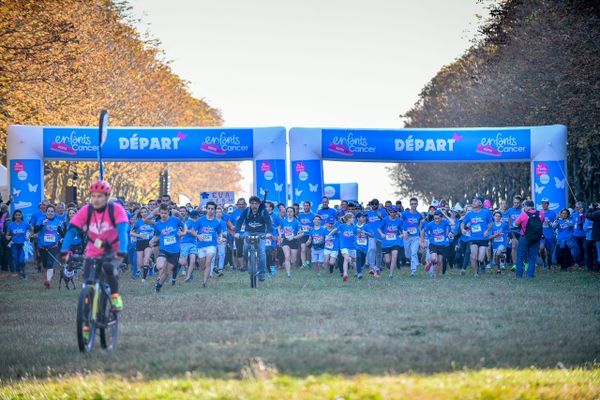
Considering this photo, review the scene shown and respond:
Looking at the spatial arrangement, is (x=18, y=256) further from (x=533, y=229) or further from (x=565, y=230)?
(x=565, y=230)

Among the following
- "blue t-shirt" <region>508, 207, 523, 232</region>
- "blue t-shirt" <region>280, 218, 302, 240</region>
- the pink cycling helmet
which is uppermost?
the pink cycling helmet

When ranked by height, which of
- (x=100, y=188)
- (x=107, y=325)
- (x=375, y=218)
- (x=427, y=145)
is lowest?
(x=107, y=325)

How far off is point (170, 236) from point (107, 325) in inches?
379

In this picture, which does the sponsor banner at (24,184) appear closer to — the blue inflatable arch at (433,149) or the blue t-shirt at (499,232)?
the blue inflatable arch at (433,149)

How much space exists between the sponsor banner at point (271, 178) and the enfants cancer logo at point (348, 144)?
62.3 inches

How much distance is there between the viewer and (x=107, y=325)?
1248 centimetres

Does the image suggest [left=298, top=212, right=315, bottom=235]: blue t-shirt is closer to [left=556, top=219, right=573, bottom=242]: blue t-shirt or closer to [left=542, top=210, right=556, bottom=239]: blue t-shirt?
[left=542, top=210, right=556, bottom=239]: blue t-shirt

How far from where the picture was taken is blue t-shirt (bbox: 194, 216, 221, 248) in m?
23.8

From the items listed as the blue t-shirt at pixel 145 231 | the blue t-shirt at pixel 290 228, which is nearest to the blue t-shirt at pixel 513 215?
the blue t-shirt at pixel 290 228

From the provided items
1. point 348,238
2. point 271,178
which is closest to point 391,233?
point 348,238

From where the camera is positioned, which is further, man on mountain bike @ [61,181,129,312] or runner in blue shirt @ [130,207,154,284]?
runner in blue shirt @ [130,207,154,284]

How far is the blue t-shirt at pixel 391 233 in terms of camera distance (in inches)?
1059

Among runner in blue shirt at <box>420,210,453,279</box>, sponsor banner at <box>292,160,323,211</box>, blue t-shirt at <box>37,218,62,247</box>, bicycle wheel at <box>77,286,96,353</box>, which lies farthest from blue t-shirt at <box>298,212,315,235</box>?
bicycle wheel at <box>77,286,96,353</box>

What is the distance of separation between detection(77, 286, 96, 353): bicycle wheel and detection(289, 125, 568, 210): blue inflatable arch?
67.2 feet
